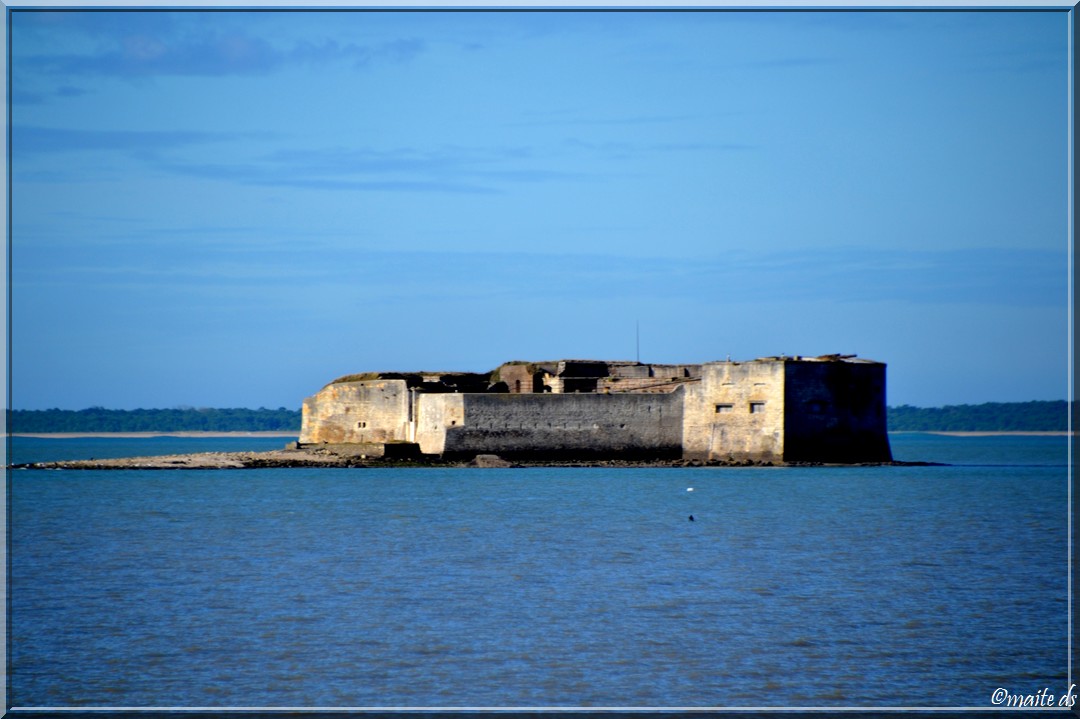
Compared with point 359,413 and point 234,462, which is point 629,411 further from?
point 234,462

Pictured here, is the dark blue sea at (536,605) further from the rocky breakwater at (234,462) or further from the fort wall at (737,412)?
the rocky breakwater at (234,462)

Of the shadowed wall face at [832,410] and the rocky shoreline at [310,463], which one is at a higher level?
the shadowed wall face at [832,410]

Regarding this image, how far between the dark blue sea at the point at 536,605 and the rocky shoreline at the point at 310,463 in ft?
24.2

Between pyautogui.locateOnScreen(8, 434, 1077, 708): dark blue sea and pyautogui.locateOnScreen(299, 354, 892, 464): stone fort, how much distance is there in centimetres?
593

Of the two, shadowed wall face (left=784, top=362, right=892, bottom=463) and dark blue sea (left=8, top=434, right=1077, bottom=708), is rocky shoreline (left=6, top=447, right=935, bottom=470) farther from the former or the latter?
dark blue sea (left=8, top=434, right=1077, bottom=708)

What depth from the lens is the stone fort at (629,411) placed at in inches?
965

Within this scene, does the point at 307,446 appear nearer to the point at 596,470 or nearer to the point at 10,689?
the point at 596,470

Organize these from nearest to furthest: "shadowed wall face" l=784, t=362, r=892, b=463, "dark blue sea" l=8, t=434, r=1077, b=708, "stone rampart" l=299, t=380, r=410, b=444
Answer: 1. "dark blue sea" l=8, t=434, r=1077, b=708
2. "shadowed wall face" l=784, t=362, r=892, b=463
3. "stone rampart" l=299, t=380, r=410, b=444

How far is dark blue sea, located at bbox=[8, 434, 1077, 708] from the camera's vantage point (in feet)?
21.9

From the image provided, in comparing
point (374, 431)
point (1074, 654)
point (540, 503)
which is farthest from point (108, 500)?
point (1074, 654)

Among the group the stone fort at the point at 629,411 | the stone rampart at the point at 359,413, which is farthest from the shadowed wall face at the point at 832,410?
the stone rampart at the point at 359,413

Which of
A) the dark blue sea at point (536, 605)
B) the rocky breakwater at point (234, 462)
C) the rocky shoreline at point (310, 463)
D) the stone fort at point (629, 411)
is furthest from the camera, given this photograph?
the rocky breakwater at point (234, 462)

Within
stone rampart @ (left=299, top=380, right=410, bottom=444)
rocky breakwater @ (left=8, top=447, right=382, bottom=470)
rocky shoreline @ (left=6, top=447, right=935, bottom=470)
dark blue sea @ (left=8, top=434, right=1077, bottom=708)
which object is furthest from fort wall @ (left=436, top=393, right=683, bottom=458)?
dark blue sea @ (left=8, top=434, right=1077, bottom=708)

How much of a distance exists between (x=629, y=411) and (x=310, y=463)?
635 cm
